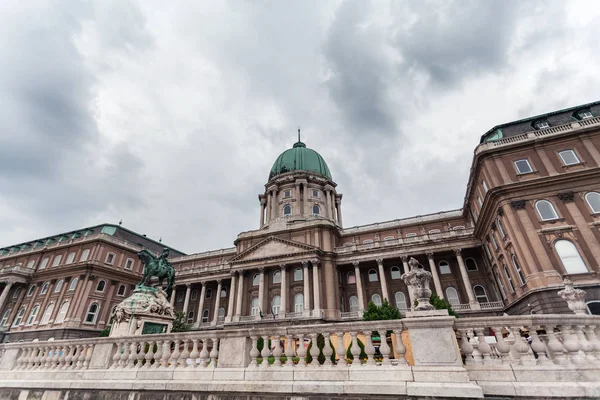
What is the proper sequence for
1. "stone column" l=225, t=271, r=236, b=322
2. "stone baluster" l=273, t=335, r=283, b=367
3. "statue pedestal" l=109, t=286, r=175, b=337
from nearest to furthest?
"stone baluster" l=273, t=335, r=283, b=367, "statue pedestal" l=109, t=286, r=175, b=337, "stone column" l=225, t=271, r=236, b=322

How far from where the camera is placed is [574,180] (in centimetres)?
2345

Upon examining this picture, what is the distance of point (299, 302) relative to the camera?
39.8 metres

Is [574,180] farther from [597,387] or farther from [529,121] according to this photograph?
[597,387]

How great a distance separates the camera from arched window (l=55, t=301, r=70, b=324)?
42.1 metres

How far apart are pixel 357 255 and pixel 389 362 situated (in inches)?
1401

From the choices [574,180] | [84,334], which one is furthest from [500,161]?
[84,334]

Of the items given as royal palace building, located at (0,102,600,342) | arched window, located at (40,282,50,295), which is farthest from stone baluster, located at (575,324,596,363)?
arched window, located at (40,282,50,295)

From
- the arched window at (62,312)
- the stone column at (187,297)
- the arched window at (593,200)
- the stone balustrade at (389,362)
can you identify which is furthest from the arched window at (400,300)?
the arched window at (62,312)

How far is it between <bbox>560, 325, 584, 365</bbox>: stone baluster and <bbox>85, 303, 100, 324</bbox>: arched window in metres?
54.4

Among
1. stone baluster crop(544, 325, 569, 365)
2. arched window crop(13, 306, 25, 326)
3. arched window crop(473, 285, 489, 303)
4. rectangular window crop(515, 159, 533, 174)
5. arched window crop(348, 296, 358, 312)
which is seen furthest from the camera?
arched window crop(13, 306, 25, 326)

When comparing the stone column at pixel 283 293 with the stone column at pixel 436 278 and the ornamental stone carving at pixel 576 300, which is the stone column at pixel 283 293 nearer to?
the stone column at pixel 436 278

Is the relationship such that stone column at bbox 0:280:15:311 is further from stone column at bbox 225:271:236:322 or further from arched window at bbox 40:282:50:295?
stone column at bbox 225:271:236:322

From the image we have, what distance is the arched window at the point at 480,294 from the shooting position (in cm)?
3488

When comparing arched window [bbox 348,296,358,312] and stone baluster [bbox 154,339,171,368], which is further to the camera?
arched window [bbox 348,296,358,312]
